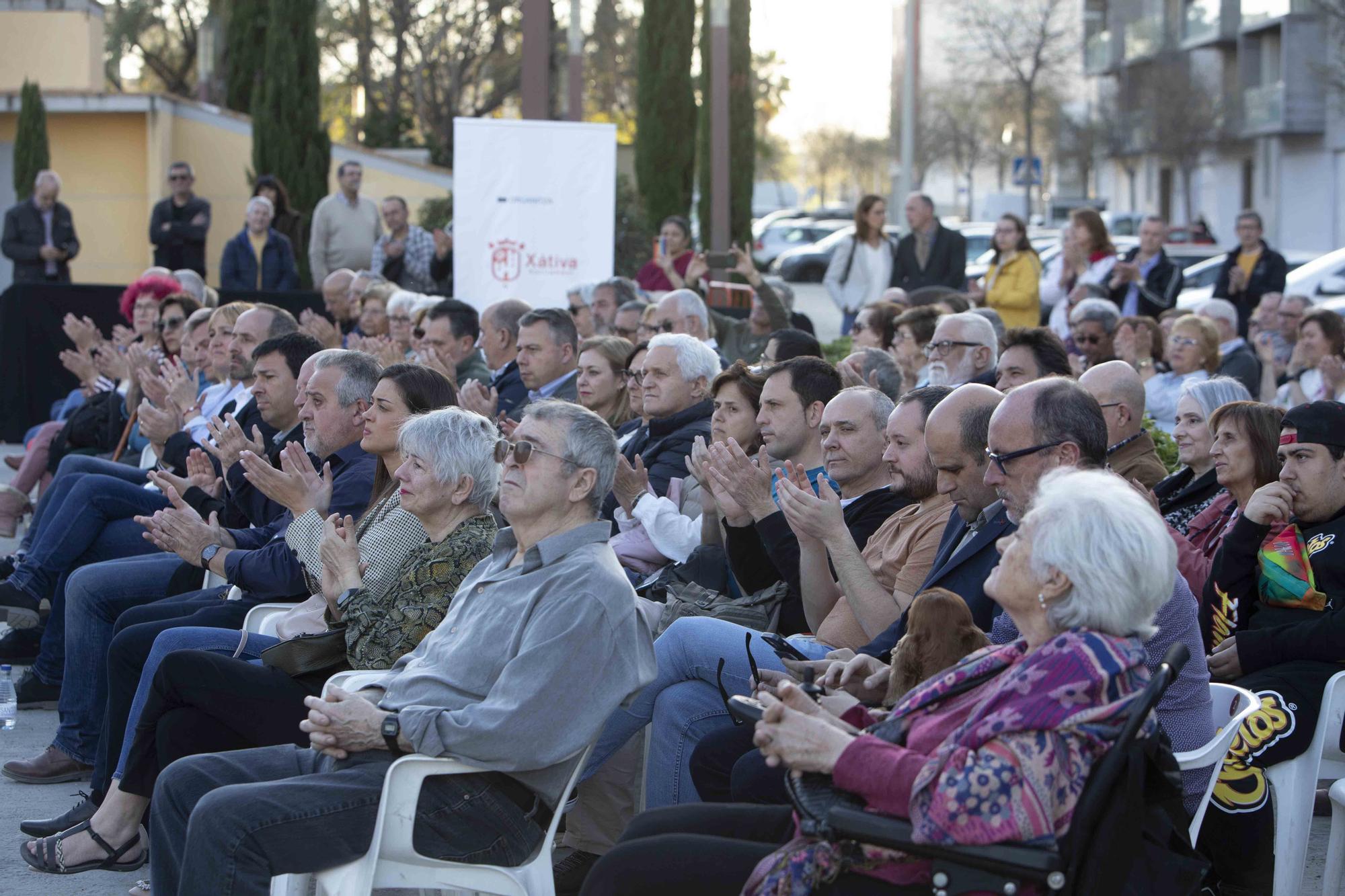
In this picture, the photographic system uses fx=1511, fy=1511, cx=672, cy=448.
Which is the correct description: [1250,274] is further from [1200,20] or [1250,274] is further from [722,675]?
[1200,20]

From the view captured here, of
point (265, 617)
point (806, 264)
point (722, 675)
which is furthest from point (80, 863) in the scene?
point (806, 264)

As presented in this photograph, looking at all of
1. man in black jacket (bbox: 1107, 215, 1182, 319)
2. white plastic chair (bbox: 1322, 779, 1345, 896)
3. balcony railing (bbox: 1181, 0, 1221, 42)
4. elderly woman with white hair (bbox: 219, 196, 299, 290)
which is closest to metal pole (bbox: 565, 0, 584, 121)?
elderly woman with white hair (bbox: 219, 196, 299, 290)

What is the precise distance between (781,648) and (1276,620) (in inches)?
58.8

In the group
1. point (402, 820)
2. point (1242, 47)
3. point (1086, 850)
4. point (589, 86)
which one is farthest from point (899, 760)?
point (1242, 47)

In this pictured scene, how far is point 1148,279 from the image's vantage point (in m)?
11.6

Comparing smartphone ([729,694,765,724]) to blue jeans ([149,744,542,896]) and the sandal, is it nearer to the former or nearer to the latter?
blue jeans ([149,744,542,896])

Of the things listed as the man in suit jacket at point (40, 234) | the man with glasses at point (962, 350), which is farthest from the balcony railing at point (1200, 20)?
the man with glasses at point (962, 350)

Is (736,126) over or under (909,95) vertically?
under

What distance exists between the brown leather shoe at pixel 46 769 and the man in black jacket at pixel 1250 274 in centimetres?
984

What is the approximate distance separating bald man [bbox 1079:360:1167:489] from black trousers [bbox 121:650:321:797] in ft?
9.40

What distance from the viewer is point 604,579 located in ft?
Result: 11.9

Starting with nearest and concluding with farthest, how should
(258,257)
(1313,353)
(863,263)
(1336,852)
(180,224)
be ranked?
(1336,852), (1313,353), (863,263), (258,257), (180,224)

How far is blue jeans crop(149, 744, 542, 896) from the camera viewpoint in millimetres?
3377

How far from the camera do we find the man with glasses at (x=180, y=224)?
14031mm
